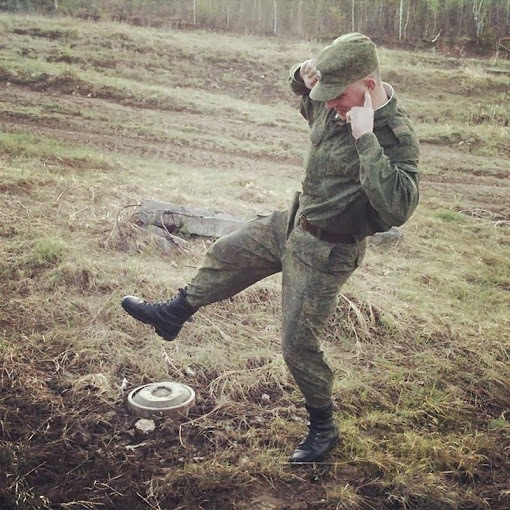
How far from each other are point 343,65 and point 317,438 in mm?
1707

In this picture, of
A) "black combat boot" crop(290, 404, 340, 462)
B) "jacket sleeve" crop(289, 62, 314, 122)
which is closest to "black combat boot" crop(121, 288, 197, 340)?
"black combat boot" crop(290, 404, 340, 462)

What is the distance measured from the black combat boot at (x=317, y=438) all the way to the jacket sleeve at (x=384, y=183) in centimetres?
102

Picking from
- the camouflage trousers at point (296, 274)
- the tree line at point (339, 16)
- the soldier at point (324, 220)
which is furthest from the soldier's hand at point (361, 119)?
the tree line at point (339, 16)

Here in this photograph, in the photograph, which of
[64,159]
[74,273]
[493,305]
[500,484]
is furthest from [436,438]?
[64,159]

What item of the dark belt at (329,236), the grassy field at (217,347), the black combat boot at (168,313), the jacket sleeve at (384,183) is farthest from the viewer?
the black combat boot at (168,313)

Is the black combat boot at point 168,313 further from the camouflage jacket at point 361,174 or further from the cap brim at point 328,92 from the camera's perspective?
the cap brim at point 328,92

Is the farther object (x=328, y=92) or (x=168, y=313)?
(x=168, y=313)

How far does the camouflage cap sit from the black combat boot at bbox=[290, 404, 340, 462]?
1.44m

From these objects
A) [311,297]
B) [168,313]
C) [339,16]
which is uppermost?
[339,16]

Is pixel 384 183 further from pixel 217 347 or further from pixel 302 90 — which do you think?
pixel 217 347

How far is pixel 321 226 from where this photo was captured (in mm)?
2799

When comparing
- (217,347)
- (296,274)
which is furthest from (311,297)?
(217,347)

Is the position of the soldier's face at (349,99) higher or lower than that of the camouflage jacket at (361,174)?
higher

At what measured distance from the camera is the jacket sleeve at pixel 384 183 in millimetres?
2441
